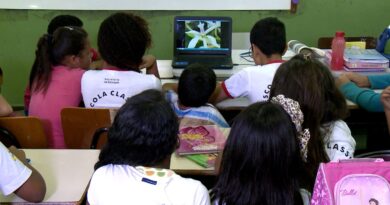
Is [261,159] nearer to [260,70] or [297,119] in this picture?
[297,119]

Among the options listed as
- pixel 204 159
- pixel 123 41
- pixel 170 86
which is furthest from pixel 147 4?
pixel 204 159

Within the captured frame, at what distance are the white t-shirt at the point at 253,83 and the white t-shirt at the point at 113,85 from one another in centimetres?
41

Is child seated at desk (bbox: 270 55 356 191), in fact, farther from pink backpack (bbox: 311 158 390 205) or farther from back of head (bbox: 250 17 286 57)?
back of head (bbox: 250 17 286 57)

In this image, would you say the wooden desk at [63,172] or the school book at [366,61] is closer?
the wooden desk at [63,172]

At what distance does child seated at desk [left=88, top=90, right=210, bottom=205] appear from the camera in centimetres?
129

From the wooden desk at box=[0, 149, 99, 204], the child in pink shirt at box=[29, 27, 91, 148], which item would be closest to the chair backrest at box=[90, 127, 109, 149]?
the wooden desk at box=[0, 149, 99, 204]

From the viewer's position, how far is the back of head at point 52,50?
97.7 inches

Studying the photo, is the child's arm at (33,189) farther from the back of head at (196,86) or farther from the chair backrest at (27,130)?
the back of head at (196,86)

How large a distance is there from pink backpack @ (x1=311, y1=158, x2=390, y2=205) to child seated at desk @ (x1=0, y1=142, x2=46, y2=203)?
840 millimetres

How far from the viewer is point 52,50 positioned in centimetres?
255

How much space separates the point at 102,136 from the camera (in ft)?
7.45

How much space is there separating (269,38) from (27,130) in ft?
4.27

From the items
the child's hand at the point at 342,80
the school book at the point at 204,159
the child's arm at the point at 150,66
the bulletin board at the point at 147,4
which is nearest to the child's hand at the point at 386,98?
the child's hand at the point at 342,80

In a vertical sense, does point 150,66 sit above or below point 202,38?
below
